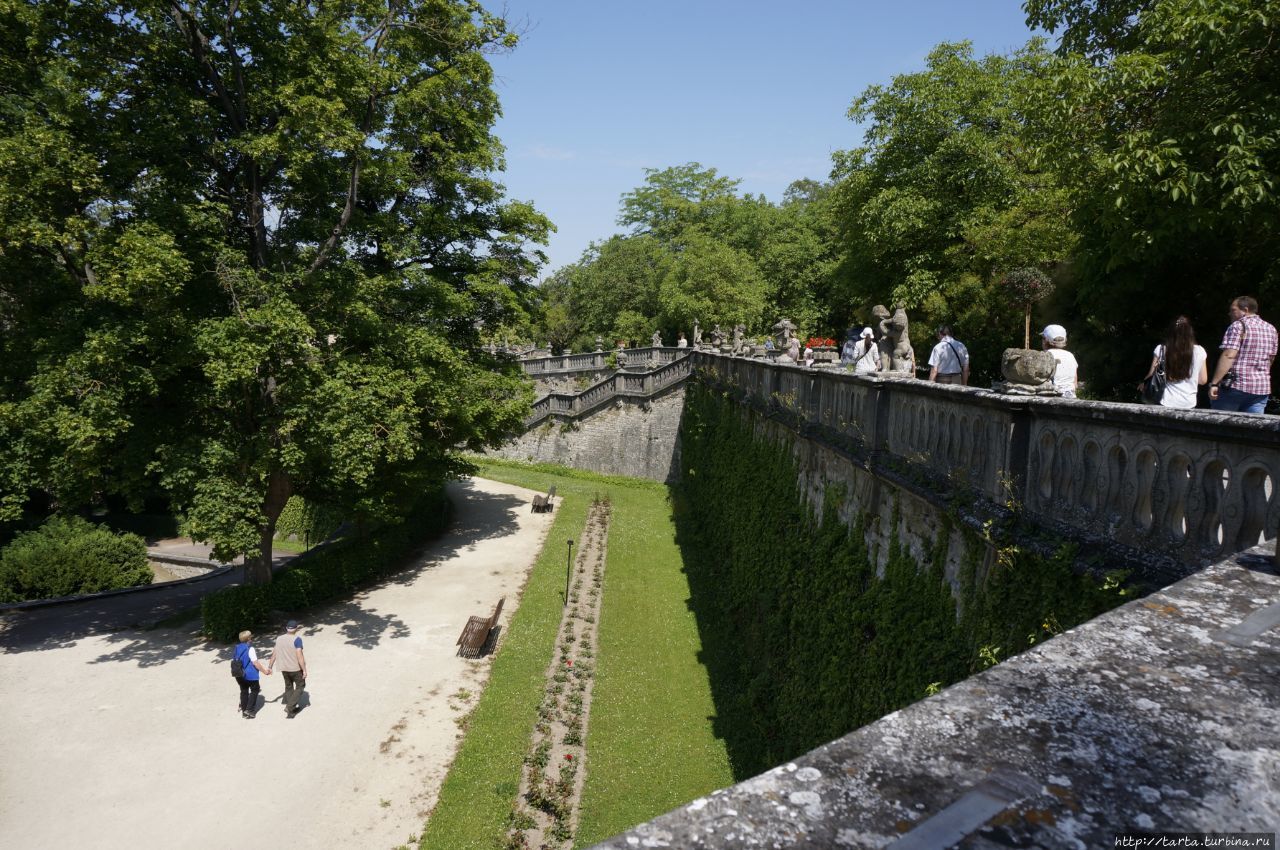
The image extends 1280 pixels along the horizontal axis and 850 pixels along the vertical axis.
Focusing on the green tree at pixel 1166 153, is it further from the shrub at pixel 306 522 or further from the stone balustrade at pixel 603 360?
the shrub at pixel 306 522

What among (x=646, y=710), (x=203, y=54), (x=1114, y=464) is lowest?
(x=646, y=710)

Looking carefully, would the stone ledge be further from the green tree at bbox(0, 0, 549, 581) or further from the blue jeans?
the green tree at bbox(0, 0, 549, 581)

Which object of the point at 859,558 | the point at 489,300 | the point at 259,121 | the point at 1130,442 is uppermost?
the point at 259,121

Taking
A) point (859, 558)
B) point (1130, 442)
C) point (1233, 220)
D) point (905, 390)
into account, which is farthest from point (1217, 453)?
point (1233, 220)

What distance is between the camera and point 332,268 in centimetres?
1489

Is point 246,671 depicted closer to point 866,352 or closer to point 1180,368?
point 1180,368

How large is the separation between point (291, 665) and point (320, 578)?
552 centimetres

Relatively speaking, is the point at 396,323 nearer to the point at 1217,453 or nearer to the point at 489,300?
the point at 489,300

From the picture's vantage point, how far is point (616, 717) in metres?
11.7

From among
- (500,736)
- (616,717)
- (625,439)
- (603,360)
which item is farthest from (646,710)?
(603,360)

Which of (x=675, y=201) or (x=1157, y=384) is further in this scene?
(x=675, y=201)

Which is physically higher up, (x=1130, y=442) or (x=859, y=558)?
(x=1130, y=442)

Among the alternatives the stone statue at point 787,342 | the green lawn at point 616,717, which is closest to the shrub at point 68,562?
the green lawn at point 616,717

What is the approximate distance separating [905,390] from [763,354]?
14253mm
